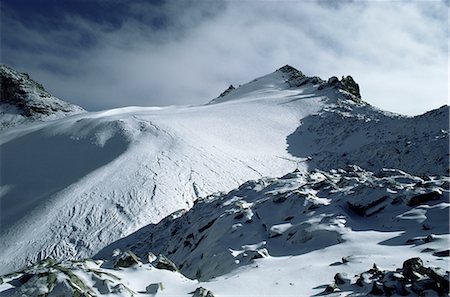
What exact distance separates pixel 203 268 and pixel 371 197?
22.1 ft

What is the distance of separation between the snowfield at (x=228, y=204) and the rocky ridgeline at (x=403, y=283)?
1.0 inches

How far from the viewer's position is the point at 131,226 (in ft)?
69.6

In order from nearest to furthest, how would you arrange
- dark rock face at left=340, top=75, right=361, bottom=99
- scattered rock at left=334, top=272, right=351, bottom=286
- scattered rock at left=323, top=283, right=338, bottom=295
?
scattered rock at left=323, top=283, right=338, bottom=295 < scattered rock at left=334, top=272, right=351, bottom=286 < dark rock face at left=340, top=75, right=361, bottom=99

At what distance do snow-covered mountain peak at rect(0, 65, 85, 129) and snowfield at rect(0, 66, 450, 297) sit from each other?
27171mm

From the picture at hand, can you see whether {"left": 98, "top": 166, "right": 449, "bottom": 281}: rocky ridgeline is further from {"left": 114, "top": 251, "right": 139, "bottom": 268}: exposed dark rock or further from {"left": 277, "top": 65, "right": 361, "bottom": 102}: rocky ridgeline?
{"left": 277, "top": 65, "right": 361, "bottom": 102}: rocky ridgeline

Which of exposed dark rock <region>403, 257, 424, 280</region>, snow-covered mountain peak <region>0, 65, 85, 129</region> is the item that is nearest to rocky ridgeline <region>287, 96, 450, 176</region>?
exposed dark rock <region>403, 257, 424, 280</region>

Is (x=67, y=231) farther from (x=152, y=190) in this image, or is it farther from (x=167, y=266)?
(x=167, y=266)

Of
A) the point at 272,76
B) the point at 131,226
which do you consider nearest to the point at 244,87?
the point at 272,76

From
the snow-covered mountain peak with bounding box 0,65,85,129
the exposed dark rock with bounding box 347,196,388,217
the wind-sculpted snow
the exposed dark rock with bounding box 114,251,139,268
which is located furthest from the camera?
the snow-covered mountain peak with bounding box 0,65,85,129

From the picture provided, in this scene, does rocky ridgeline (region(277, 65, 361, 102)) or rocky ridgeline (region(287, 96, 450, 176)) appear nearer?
rocky ridgeline (region(287, 96, 450, 176))

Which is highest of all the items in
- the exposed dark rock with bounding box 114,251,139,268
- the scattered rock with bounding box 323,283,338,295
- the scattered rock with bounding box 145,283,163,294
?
the exposed dark rock with bounding box 114,251,139,268

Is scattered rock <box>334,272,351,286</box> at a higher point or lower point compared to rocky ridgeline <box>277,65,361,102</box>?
lower

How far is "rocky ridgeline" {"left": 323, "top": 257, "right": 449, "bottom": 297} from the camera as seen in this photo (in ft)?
21.3

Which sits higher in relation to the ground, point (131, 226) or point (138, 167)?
point (138, 167)
